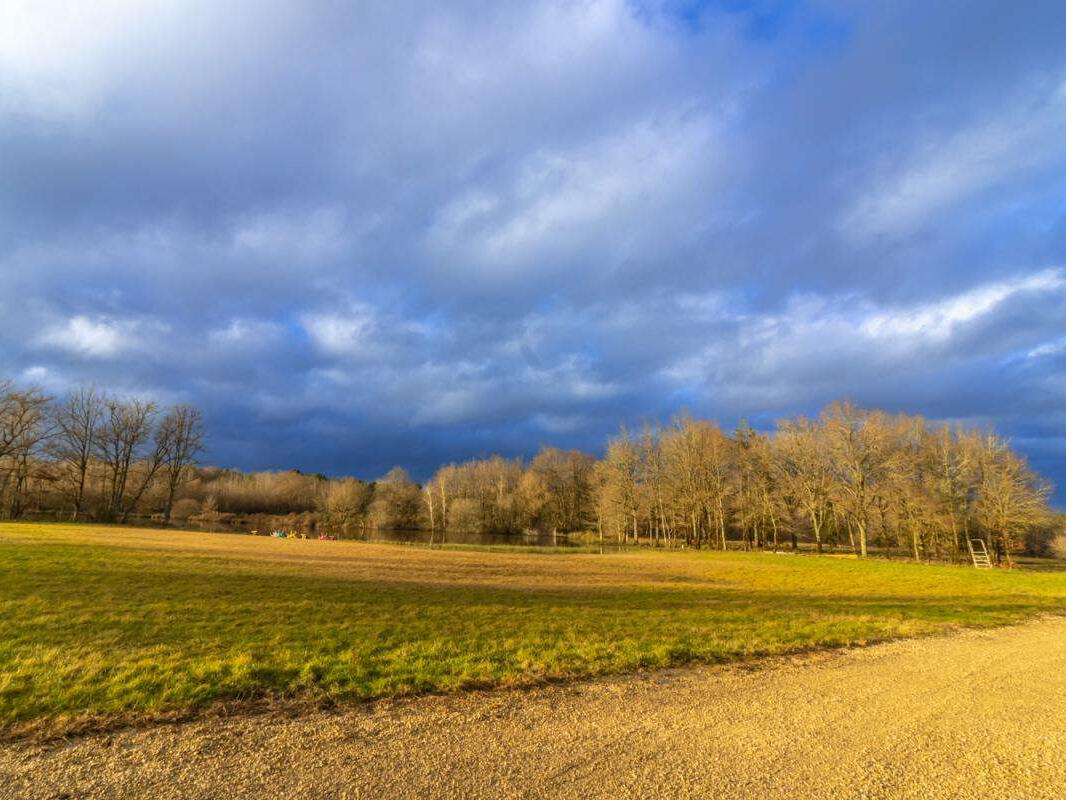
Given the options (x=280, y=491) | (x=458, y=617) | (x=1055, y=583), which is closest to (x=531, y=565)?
(x=458, y=617)

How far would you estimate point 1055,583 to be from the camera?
94.0ft

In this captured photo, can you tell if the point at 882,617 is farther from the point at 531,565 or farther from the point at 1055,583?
the point at 1055,583

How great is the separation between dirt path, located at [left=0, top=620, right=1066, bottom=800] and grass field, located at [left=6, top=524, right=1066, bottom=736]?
0.94 meters

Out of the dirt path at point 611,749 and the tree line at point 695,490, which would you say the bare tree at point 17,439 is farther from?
the dirt path at point 611,749

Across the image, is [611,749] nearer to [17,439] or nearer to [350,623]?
[350,623]

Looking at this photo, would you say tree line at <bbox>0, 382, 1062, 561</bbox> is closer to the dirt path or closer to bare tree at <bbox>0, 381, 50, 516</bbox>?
bare tree at <bbox>0, 381, 50, 516</bbox>

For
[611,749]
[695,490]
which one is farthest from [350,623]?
[695,490]

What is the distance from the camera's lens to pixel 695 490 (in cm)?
6700

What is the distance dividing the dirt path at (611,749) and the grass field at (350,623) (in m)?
0.94

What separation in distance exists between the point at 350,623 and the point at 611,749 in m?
7.83

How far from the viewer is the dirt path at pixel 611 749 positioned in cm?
481

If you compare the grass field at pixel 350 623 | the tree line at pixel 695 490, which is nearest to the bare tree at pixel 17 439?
the tree line at pixel 695 490

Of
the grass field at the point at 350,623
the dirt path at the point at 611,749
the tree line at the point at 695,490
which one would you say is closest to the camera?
the dirt path at the point at 611,749

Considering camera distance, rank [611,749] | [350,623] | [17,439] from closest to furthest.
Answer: [611,749], [350,623], [17,439]
